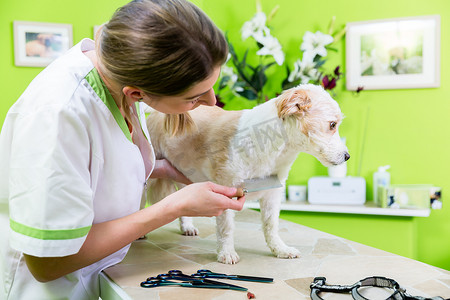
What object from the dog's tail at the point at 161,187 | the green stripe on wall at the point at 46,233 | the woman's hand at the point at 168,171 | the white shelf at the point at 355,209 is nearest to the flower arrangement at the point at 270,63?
the white shelf at the point at 355,209

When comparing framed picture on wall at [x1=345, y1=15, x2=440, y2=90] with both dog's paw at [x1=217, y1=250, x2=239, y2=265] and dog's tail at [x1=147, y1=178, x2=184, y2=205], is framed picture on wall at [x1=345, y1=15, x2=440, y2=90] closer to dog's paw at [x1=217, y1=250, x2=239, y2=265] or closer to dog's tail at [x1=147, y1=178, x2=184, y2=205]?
dog's tail at [x1=147, y1=178, x2=184, y2=205]

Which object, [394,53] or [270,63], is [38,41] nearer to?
[270,63]

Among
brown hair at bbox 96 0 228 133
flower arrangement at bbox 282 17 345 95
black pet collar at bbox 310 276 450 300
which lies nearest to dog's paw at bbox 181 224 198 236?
black pet collar at bbox 310 276 450 300

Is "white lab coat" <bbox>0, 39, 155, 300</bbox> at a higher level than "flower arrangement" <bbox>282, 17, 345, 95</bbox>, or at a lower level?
lower

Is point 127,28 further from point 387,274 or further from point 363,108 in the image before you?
point 363,108

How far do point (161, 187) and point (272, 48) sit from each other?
1725 millimetres

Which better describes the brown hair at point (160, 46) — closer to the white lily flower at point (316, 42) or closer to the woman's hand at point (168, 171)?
the woman's hand at point (168, 171)

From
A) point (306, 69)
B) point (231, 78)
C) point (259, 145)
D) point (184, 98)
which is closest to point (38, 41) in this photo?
point (231, 78)

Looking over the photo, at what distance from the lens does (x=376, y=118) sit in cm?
296

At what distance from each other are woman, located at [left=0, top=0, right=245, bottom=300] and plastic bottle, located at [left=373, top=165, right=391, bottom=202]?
6.88 feet

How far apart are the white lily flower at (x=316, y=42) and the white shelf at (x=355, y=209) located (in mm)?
1094

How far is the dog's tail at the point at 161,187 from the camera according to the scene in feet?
5.19

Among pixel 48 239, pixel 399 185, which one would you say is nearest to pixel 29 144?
pixel 48 239

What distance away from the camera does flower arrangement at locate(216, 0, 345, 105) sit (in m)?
2.86
